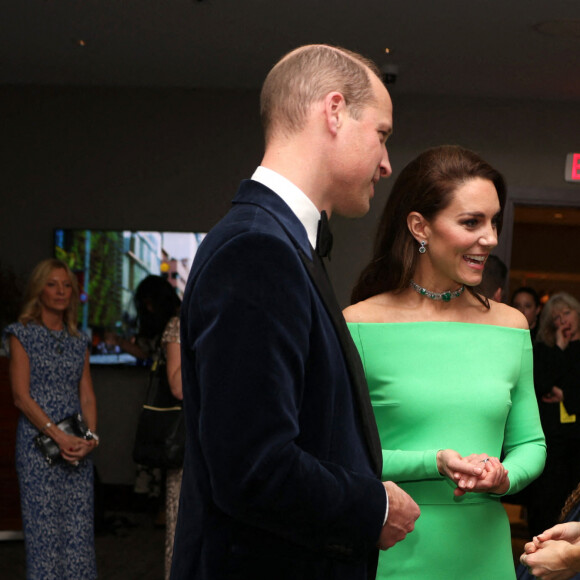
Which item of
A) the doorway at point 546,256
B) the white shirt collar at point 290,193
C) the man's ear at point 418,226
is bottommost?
the white shirt collar at point 290,193

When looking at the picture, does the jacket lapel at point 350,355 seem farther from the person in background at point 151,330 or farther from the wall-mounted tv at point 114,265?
the wall-mounted tv at point 114,265

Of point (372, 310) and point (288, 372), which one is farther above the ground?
point (372, 310)

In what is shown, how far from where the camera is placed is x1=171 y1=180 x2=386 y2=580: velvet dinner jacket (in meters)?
1.08

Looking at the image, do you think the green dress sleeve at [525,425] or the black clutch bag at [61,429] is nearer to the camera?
the green dress sleeve at [525,425]

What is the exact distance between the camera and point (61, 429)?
4266 mm

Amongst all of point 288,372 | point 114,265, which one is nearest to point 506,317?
point 288,372

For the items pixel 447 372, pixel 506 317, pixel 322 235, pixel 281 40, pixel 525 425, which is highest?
pixel 281 40

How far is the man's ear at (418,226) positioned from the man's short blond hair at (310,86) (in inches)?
27.1

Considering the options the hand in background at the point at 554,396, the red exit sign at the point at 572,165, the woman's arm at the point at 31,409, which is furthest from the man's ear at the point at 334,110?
the red exit sign at the point at 572,165

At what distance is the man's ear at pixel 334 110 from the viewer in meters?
1.29

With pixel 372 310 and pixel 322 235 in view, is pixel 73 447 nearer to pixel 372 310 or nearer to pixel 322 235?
pixel 372 310

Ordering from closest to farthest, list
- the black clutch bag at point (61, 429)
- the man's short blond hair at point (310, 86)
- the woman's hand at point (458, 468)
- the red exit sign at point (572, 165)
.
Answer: the man's short blond hair at point (310, 86) → the woman's hand at point (458, 468) → the black clutch bag at point (61, 429) → the red exit sign at point (572, 165)

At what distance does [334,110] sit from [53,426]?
3314 millimetres

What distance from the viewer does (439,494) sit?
1.83m
